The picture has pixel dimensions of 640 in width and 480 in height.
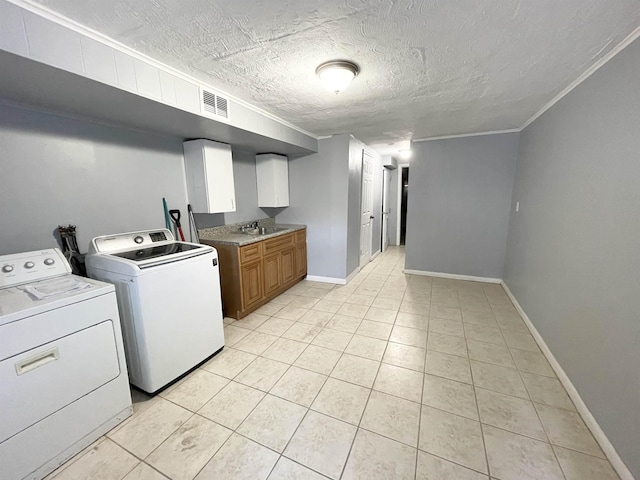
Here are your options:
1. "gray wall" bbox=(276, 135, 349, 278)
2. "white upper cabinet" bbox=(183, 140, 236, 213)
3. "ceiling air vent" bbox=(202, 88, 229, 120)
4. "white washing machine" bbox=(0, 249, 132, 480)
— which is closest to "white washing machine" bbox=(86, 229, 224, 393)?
"white washing machine" bbox=(0, 249, 132, 480)

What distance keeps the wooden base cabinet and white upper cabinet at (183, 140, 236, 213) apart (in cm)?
44

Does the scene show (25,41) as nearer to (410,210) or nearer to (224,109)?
(224,109)

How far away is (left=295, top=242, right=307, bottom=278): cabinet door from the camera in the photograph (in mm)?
3822

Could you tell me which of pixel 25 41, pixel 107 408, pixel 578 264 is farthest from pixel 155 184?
pixel 578 264

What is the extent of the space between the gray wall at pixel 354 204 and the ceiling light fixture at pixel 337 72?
6.13 ft

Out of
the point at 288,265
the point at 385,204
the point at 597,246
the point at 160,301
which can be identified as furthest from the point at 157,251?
the point at 385,204

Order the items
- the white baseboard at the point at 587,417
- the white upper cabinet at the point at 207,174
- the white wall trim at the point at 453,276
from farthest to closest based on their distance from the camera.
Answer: the white wall trim at the point at 453,276 → the white upper cabinet at the point at 207,174 → the white baseboard at the point at 587,417

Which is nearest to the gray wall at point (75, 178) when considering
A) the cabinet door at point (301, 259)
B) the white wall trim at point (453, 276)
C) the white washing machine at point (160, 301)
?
the white washing machine at point (160, 301)

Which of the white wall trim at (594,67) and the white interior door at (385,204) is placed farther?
the white interior door at (385,204)

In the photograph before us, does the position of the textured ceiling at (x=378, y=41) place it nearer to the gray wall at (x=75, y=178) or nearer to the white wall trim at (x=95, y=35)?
the white wall trim at (x=95, y=35)

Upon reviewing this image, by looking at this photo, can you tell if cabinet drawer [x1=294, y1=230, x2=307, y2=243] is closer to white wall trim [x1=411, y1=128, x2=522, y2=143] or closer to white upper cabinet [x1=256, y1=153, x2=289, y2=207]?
white upper cabinet [x1=256, y1=153, x2=289, y2=207]

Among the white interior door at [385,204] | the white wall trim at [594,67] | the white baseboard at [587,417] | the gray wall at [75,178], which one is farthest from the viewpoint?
the white interior door at [385,204]

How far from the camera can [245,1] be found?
114 centimetres

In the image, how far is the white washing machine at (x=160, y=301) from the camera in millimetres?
1639
